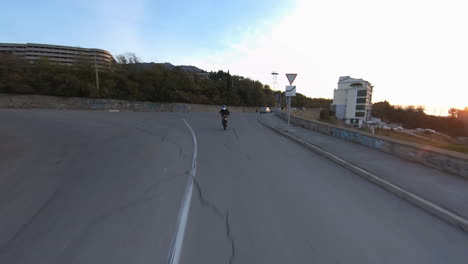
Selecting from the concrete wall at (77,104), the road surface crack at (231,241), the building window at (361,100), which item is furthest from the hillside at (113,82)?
the building window at (361,100)

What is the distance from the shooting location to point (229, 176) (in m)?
4.65

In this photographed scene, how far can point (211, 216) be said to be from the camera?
9.93ft

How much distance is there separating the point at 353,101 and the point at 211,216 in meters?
90.5

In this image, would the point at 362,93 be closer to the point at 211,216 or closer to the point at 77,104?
the point at 211,216

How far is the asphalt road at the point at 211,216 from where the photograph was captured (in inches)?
89.7

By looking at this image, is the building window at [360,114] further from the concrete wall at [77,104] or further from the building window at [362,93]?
the concrete wall at [77,104]

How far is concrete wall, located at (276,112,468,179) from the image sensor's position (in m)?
4.38

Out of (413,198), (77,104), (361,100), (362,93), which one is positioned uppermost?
(362,93)

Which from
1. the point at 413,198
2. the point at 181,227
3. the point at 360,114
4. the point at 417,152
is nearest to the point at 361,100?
the point at 360,114

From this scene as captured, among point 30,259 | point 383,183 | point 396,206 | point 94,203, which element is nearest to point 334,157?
point 383,183

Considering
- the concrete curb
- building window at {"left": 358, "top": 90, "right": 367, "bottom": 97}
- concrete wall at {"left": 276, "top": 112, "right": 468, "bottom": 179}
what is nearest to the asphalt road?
the concrete curb

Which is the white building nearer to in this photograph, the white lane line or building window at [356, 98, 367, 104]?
building window at [356, 98, 367, 104]

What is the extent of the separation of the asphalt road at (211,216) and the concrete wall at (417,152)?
2217 mm

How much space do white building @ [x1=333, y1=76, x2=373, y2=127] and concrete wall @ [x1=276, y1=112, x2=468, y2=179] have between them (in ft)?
261
